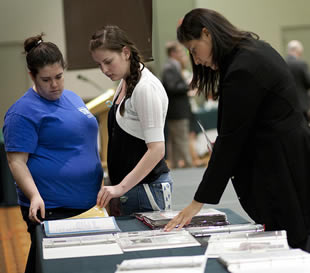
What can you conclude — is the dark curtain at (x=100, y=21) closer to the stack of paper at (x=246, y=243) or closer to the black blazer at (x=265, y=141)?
the black blazer at (x=265, y=141)

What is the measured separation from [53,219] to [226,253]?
883 mm

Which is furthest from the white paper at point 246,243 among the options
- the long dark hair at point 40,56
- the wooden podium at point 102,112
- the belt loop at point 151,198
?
the wooden podium at point 102,112

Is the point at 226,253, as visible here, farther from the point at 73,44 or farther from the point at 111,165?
the point at 73,44

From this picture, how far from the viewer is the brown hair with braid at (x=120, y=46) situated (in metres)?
2.08

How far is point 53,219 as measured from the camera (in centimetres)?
219

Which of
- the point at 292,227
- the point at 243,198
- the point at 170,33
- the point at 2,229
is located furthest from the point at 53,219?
the point at 170,33

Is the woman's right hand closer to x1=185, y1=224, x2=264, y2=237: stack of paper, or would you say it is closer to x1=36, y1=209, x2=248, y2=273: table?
x1=36, y1=209, x2=248, y2=273: table

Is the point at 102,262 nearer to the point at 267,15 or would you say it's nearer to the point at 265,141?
the point at 265,141

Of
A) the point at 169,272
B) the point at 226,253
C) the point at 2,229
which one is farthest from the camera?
the point at 2,229

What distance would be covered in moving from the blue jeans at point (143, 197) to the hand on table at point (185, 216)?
1.16 ft

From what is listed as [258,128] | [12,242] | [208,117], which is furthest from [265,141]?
[208,117]

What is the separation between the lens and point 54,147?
7.07ft

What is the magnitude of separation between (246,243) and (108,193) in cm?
67

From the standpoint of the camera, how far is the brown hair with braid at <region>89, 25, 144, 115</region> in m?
2.08
